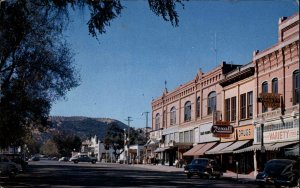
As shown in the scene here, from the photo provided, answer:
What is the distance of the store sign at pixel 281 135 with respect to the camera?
128 feet

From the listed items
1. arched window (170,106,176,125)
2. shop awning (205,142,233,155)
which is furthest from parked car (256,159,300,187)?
arched window (170,106,176,125)

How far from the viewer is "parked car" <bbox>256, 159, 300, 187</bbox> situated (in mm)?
22283

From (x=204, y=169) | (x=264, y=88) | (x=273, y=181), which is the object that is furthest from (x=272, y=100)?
(x=273, y=181)

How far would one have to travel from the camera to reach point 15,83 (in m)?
29.2

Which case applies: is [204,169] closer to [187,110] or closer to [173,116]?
[187,110]

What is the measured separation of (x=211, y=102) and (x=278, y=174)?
38.1m

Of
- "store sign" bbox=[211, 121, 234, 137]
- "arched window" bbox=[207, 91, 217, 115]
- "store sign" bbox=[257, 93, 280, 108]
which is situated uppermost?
"arched window" bbox=[207, 91, 217, 115]

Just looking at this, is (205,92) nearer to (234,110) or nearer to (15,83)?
(234,110)

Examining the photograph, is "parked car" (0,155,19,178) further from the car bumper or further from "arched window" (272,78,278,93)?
"arched window" (272,78,278,93)

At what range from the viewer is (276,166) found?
974 inches

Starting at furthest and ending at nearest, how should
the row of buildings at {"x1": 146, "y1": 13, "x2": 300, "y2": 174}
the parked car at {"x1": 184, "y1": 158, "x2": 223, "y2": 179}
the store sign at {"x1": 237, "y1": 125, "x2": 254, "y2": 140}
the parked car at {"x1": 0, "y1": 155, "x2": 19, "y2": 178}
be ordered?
1. the store sign at {"x1": 237, "y1": 125, "x2": 254, "y2": 140}
2. the row of buildings at {"x1": 146, "y1": 13, "x2": 300, "y2": 174}
3. the parked car at {"x1": 184, "y1": 158, "x2": 223, "y2": 179}
4. the parked car at {"x1": 0, "y1": 155, "x2": 19, "y2": 178}

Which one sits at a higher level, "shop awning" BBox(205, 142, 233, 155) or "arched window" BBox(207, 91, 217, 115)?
"arched window" BBox(207, 91, 217, 115)

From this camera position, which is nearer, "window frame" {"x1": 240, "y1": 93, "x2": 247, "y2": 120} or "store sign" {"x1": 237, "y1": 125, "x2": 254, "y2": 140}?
"store sign" {"x1": 237, "y1": 125, "x2": 254, "y2": 140}

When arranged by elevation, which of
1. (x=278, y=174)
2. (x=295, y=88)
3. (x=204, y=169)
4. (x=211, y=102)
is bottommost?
(x=204, y=169)
